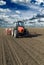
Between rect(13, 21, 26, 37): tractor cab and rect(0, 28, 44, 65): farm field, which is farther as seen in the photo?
rect(13, 21, 26, 37): tractor cab

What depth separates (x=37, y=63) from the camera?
7.54 meters

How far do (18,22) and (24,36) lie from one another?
176 centimetres

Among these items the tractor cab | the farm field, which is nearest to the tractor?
the tractor cab

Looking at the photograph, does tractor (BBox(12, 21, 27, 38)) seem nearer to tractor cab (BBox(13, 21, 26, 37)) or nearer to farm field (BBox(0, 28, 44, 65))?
tractor cab (BBox(13, 21, 26, 37))

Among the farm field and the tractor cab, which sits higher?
the tractor cab

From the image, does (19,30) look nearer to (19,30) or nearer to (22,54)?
(19,30)

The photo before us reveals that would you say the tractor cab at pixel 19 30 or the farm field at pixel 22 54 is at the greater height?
the tractor cab at pixel 19 30

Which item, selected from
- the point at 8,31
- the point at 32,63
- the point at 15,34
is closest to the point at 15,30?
the point at 15,34

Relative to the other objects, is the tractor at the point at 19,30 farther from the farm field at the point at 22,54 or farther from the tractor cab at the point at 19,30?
the farm field at the point at 22,54

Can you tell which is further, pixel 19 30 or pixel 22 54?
pixel 19 30

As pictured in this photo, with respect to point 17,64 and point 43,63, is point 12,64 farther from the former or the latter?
point 43,63

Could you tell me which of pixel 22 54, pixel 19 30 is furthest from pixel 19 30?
pixel 22 54

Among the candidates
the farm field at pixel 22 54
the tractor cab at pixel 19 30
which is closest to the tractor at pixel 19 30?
the tractor cab at pixel 19 30

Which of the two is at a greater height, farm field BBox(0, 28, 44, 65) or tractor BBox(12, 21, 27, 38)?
tractor BBox(12, 21, 27, 38)
